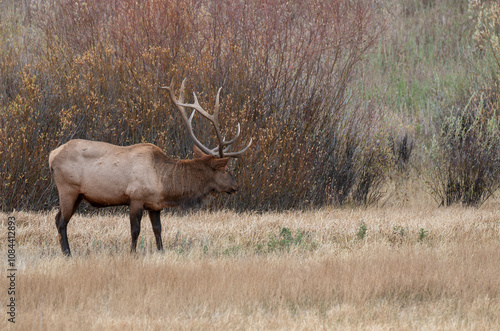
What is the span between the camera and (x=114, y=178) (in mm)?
7113

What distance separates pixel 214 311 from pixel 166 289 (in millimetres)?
542

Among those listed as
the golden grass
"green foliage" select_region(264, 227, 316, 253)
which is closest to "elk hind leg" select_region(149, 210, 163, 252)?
the golden grass

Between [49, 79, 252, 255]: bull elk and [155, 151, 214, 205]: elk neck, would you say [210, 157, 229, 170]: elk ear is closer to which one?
[155, 151, 214, 205]: elk neck

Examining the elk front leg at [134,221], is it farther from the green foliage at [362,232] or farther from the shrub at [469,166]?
the shrub at [469,166]

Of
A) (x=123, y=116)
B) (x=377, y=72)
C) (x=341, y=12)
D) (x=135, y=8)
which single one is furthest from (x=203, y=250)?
(x=377, y=72)

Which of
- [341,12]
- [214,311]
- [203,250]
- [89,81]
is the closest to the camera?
[214,311]

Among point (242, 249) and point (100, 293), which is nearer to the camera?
point (100, 293)

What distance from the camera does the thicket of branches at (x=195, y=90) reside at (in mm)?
10141

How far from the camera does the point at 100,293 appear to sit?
223 inches

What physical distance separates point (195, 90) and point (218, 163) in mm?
3455

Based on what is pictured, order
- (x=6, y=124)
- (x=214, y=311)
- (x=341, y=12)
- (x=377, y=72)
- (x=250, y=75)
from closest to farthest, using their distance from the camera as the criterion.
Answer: (x=214, y=311) < (x=6, y=124) < (x=250, y=75) < (x=341, y=12) < (x=377, y=72)

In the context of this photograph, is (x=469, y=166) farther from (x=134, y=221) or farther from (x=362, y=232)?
(x=134, y=221)

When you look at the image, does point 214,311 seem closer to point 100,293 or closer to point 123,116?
point 100,293

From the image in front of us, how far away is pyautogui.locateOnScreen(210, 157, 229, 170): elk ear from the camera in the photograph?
7445mm
